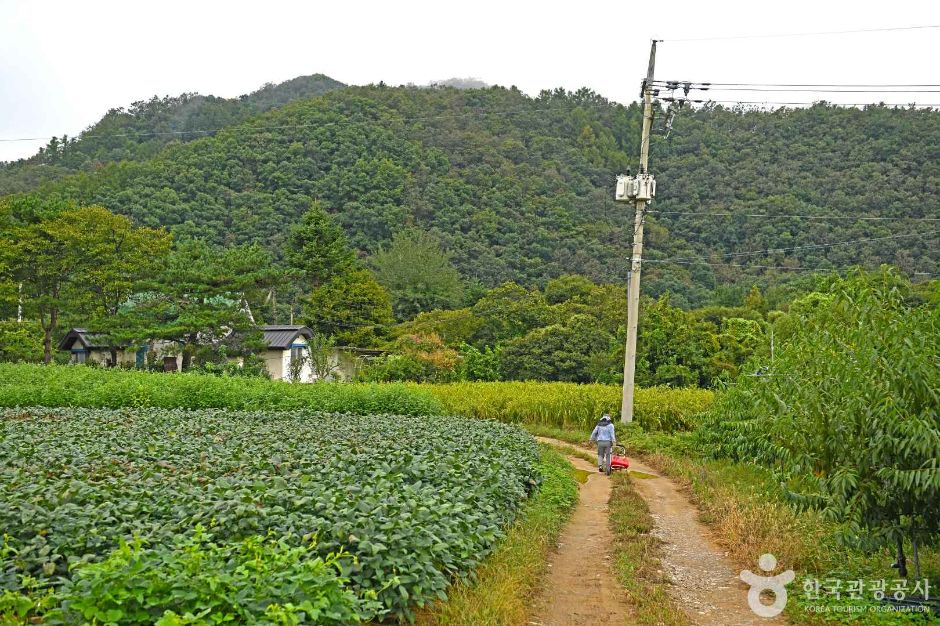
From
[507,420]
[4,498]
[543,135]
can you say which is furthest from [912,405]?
[543,135]

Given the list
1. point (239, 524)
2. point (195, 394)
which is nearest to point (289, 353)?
point (195, 394)


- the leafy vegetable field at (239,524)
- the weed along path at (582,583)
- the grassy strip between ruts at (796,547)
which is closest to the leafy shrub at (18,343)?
the leafy vegetable field at (239,524)

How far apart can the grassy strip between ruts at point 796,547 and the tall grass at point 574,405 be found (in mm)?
9298

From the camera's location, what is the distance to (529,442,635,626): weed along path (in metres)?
7.97

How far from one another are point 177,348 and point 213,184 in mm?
26031

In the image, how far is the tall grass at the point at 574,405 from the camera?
26.3 m

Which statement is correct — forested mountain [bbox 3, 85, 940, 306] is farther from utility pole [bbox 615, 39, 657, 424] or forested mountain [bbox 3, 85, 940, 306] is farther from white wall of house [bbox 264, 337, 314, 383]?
utility pole [bbox 615, 39, 657, 424]

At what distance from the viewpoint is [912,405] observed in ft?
25.3

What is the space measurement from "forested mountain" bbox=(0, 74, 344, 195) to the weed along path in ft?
200

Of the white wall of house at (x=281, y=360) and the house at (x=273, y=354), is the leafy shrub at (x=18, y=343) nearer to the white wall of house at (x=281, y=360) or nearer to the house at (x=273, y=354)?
the house at (x=273, y=354)

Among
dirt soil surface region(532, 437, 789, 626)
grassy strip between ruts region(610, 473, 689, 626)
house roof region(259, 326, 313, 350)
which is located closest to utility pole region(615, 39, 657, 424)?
grassy strip between ruts region(610, 473, 689, 626)

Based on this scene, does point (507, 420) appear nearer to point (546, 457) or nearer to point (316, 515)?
point (546, 457)

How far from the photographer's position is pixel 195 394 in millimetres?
23406
